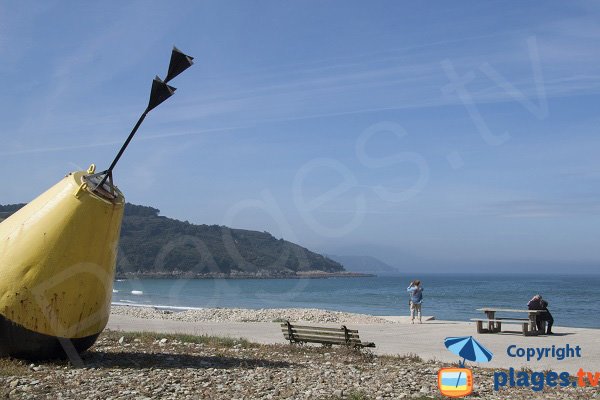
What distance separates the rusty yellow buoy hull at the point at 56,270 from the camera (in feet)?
31.9

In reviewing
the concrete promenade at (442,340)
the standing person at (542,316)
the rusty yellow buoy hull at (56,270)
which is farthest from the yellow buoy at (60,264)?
the standing person at (542,316)

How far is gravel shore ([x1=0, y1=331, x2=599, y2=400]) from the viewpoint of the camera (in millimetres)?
8734

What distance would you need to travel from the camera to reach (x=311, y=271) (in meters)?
146

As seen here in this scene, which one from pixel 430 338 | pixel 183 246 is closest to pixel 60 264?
pixel 430 338

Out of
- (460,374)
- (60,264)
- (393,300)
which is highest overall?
(393,300)

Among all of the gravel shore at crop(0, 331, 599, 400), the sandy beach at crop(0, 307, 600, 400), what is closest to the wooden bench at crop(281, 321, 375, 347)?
the sandy beach at crop(0, 307, 600, 400)

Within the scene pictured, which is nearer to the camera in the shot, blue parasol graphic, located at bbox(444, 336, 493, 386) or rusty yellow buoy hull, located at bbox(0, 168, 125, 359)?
rusty yellow buoy hull, located at bbox(0, 168, 125, 359)

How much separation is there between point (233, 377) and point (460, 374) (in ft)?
11.4

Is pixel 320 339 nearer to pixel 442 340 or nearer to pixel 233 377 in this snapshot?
pixel 233 377

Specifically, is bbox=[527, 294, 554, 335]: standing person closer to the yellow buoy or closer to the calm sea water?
the yellow buoy

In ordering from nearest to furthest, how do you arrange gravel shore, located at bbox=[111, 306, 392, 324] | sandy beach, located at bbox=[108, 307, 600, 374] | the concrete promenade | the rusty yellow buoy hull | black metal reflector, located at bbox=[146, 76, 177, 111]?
the rusty yellow buoy hull < black metal reflector, located at bbox=[146, 76, 177, 111] < the concrete promenade < sandy beach, located at bbox=[108, 307, 600, 374] < gravel shore, located at bbox=[111, 306, 392, 324]

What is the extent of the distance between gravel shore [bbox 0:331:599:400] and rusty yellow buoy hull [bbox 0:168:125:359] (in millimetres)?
464

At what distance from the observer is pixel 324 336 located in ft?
45.4

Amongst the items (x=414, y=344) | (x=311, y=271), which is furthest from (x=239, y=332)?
(x=311, y=271)
